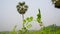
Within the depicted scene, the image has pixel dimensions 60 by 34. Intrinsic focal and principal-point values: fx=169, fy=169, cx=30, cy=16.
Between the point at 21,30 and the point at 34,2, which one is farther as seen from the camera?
the point at 34,2

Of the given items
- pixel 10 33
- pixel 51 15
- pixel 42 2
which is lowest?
pixel 10 33

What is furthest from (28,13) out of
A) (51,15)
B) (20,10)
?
(51,15)

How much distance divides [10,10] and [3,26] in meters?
0.18

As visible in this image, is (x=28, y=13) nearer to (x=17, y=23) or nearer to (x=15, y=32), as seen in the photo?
(x=17, y=23)

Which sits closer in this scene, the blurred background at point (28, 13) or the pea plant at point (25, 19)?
the pea plant at point (25, 19)

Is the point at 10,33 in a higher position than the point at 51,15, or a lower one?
lower

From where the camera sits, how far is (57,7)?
1601mm

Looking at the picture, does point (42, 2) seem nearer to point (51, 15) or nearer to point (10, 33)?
point (51, 15)

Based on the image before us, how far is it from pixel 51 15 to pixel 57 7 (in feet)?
0.48

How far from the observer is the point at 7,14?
1.79 meters

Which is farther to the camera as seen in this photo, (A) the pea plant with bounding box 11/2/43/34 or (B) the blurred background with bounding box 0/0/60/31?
(B) the blurred background with bounding box 0/0/60/31

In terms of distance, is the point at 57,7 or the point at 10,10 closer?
the point at 57,7

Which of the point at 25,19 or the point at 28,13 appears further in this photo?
the point at 28,13

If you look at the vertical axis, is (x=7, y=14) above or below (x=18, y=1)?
below
